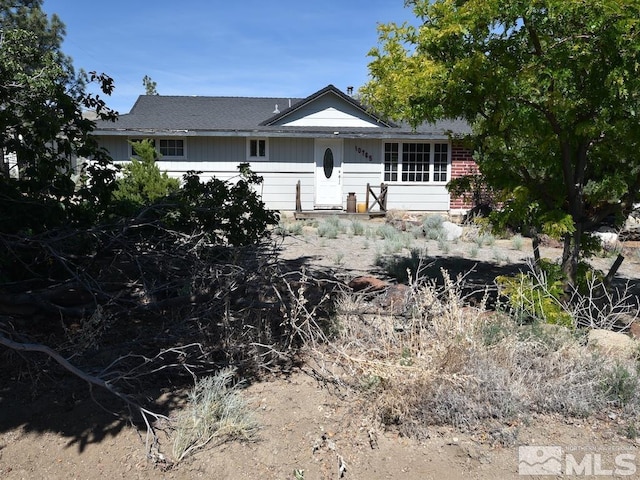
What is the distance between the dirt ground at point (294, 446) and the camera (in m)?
3.52

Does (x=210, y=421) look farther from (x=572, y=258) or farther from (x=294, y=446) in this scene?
(x=572, y=258)

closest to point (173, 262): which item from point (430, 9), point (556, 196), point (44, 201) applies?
point (44, 201)

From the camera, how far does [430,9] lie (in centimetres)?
568

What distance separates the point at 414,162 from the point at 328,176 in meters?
2.88

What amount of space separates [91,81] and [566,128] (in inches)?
203

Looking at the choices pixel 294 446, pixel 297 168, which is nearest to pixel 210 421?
pixel 294 446

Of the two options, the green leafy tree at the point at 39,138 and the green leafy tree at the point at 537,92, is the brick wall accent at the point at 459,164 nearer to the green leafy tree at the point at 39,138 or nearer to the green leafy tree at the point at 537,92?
the green leafy tree at the point at 537,92

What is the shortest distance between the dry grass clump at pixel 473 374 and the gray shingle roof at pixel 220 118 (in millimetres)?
12719

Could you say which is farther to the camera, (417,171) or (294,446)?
(417,171)

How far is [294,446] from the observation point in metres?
3.78

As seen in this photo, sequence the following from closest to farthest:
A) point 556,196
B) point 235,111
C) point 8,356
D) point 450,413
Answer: point 450,413, point 8,356, point 556,196, point 235,111

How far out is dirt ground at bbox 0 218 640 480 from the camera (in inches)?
139

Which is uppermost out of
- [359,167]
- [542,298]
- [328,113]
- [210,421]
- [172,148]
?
[328,113]

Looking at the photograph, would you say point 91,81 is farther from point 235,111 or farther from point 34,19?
point 34,19
